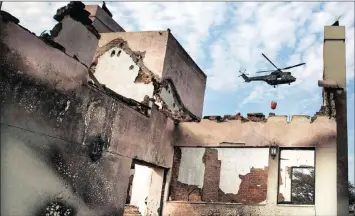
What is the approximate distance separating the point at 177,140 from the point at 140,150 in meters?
1.96

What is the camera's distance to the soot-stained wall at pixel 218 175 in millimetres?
12861

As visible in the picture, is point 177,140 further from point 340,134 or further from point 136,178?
point 340,134

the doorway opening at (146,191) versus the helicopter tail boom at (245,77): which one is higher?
the helicopter tail boom at (245,77)

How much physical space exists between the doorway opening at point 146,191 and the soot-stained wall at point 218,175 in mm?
467

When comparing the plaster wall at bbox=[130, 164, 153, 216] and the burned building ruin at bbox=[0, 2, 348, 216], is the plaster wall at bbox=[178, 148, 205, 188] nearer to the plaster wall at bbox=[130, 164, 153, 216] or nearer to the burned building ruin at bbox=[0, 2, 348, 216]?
the burned building ruin at bbox=[0, 2, 348, 216]

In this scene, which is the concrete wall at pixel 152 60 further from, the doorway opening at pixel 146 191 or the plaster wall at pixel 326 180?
the plaster wall at pixel 326 180

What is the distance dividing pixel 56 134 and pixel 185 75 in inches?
420

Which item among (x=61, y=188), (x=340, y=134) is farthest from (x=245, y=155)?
(x=61, y=188)

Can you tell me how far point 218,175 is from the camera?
14922mm

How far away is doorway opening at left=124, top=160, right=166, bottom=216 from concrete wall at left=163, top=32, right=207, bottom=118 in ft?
14.4

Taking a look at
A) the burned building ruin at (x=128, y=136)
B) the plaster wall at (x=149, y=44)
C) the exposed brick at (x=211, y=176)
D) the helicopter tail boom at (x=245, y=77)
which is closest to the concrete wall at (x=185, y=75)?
the burned building ruin at (x=128, y=136)

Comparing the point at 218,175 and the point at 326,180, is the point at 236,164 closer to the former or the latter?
the point at 218,175

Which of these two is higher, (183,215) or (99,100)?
(99,100)

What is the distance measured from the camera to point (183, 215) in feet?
37.6
